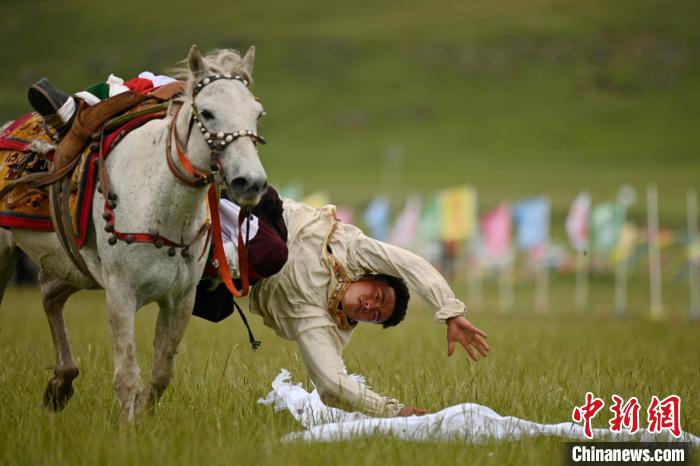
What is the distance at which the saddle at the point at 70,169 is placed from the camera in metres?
6.01

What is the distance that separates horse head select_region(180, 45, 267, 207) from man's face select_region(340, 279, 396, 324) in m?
1.48

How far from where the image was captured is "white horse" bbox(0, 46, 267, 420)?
5137mm

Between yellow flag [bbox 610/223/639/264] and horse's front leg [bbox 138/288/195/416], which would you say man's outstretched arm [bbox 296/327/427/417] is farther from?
yellow flag [bbox 610/223/639/264]

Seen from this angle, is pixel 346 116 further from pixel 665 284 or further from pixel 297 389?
pixel 297 389

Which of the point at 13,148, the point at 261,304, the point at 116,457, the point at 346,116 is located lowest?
the point at 116,457

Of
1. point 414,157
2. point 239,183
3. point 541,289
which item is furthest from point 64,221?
point 414,157

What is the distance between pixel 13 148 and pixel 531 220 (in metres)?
24.2

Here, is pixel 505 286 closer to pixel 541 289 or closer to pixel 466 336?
pixel 541 289

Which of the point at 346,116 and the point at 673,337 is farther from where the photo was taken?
the point at 346,116

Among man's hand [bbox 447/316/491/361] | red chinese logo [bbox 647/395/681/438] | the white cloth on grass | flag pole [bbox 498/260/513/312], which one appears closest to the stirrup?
the white cloth on grass

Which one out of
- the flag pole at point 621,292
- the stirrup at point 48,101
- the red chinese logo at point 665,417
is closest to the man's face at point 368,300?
the red chinese logo at point 665,417

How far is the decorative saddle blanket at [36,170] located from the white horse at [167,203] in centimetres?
9

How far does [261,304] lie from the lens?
6.62m

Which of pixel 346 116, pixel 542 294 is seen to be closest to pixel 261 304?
pixel 542 294
